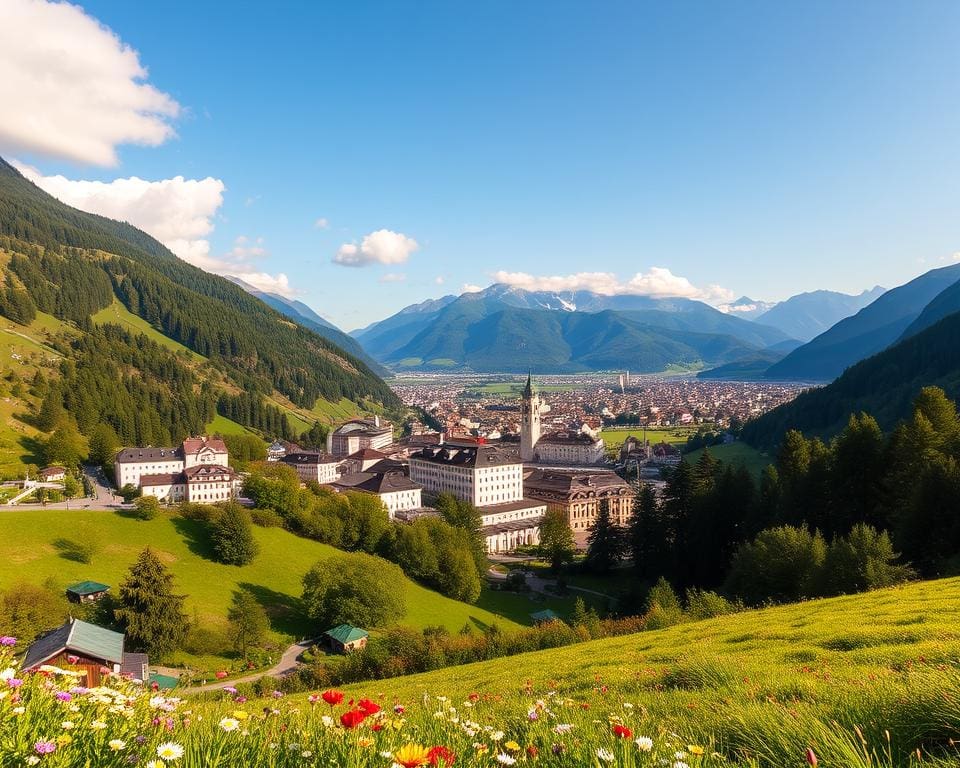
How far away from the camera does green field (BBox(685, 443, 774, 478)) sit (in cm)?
11384

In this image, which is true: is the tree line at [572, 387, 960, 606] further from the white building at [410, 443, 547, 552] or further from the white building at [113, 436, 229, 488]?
the white building at [113, 436, 229, 488]

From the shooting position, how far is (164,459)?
92.8 metres

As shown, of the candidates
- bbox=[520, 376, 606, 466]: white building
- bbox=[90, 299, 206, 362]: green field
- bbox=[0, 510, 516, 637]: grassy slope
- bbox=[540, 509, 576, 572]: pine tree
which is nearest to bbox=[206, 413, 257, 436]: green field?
bbox=[90, 299, 206, 362]: green field

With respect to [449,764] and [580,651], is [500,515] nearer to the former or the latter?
[580,651]

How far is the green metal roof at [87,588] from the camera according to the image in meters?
45.0

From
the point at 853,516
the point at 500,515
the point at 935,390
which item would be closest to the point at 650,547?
the point at 853,516

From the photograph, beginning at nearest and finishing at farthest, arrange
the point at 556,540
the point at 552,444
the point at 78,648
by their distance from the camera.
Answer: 1. the point at 78,648
2. the point at 556,540
3. the point at 552,444

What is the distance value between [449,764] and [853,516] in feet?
166

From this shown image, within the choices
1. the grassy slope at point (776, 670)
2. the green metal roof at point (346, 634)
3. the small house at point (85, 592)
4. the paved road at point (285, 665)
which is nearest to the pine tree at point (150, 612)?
the small house at point (85, 592)

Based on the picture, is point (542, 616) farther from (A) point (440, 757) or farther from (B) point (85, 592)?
(A) point (440, 757)

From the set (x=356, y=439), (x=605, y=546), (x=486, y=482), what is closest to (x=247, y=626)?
(x=605, y=546)

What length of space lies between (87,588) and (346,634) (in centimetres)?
1992

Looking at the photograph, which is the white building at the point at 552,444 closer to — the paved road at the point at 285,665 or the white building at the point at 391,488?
the white building at the point at 391,488

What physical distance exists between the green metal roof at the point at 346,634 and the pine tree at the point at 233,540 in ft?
51.7
